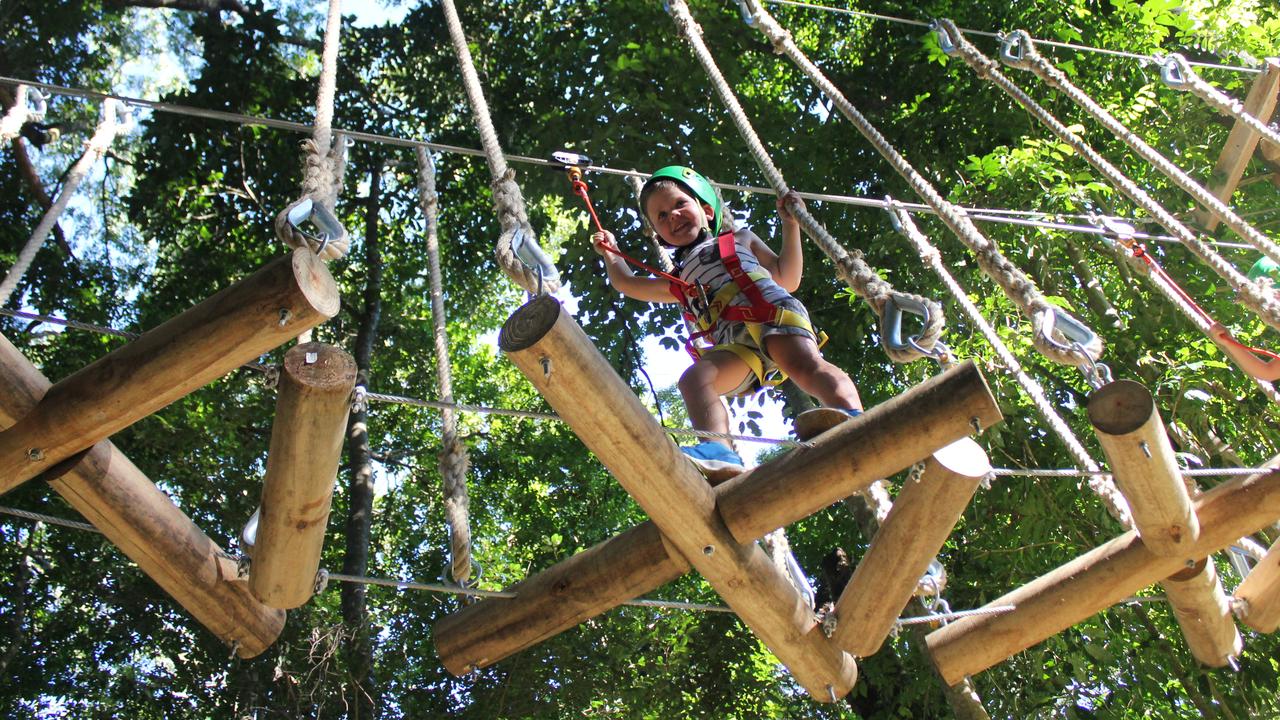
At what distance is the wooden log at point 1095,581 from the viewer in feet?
8.91

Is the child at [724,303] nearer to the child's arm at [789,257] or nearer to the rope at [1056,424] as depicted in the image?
the child's arm at [789,257]

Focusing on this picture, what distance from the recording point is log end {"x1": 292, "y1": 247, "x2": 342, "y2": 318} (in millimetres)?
2164

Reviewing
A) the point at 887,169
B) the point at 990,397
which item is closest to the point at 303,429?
the point at 990,397

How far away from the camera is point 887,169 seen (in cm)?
708

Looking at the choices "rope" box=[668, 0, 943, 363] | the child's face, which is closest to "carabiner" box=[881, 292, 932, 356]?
"rope" box=[668, 0, 943, 363]

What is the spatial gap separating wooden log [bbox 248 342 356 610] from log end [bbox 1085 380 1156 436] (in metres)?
1.52

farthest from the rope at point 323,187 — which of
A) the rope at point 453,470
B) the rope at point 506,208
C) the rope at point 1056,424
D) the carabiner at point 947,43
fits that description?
the carabiner at point 947,43

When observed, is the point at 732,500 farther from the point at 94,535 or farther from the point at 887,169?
the point at 94,535

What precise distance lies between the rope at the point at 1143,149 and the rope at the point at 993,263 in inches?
23.3

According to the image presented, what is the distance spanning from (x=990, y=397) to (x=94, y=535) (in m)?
6.86

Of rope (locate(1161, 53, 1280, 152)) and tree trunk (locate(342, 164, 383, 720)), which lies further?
tree trunk (locate(342, 164, 383, 720))

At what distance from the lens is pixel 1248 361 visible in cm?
330

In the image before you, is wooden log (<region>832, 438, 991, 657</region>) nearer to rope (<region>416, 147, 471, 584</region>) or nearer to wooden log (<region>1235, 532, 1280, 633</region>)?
rope (<region>416, 147, 471, 584</region>)

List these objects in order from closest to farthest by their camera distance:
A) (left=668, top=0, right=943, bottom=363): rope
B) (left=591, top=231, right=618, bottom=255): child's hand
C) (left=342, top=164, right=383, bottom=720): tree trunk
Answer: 1. (left=668, top=0, right=943, bottom=363): rope
2. (left=591, top=231, right=618, bottom=255): child's hand
3. (left=342, top=164, right=383, bottom=720): tree trunk
